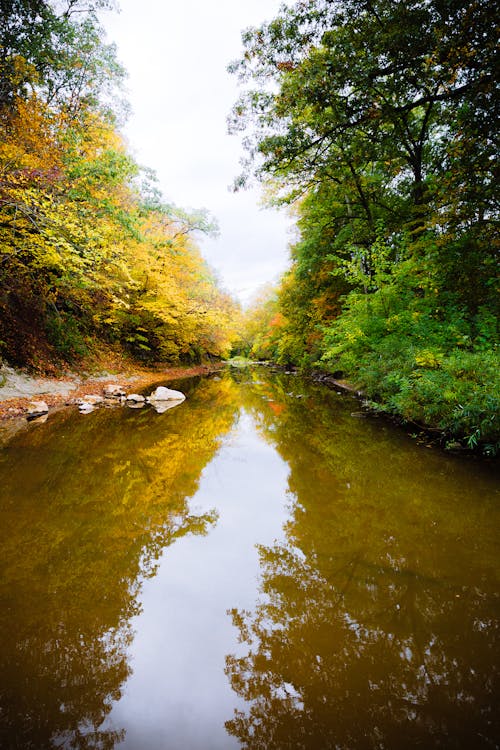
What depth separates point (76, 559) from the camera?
2.76 meters

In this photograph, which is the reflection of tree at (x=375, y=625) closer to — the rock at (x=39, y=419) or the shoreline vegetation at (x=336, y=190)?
the shoreline vegetation at (x=336, y=190)

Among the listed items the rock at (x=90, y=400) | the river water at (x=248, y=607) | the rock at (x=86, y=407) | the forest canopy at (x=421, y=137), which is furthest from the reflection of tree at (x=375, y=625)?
the rock at (x=90, y=400)

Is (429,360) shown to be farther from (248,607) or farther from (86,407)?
(86,407)

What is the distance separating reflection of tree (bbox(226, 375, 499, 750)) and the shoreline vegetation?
2097 mm

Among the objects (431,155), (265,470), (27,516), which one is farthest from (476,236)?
(27,516)

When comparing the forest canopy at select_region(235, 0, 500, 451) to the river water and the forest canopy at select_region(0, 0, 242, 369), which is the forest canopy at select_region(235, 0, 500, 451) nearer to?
the river water

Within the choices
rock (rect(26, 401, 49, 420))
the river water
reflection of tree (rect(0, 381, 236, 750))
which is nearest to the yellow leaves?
the river water

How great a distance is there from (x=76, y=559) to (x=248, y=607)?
1565 mm

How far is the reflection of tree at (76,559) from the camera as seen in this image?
1614mm

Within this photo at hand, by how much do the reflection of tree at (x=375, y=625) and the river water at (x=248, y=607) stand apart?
1cm

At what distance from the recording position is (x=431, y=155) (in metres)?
11.0

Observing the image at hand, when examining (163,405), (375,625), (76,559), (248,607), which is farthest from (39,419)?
(375,625)

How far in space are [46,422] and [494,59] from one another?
9983 millimetres

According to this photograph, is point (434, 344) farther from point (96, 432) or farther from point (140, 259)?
point (140, 259)
